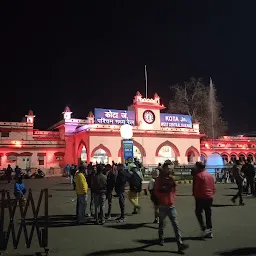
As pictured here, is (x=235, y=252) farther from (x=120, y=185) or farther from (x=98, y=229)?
(x=120, y=185)

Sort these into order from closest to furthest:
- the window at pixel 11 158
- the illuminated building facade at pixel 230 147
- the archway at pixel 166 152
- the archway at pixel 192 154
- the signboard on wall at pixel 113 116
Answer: the window at pixel 11 158, the signboard on wall at pixel 113 116, the archway at pixel 166 152, the archway at pixel 192 154, the illuminated building facade at pixel 230 147

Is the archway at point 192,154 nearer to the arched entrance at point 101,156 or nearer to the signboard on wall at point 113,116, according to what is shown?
the signboard on wall at point 113,116

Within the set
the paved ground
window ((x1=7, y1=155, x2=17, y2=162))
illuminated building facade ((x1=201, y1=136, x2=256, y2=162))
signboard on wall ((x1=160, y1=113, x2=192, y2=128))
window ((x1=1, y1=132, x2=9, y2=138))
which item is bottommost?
the paved ground

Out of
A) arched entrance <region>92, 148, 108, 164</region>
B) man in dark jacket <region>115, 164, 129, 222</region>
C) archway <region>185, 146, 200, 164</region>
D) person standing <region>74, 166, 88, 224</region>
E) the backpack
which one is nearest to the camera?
person standing <region>74, 166, 88, 224</region>

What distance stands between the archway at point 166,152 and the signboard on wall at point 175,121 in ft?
9.53

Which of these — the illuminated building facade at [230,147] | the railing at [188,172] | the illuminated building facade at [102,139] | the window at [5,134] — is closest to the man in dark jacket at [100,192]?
the railing at [188,172]

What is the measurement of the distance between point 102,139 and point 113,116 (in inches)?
154

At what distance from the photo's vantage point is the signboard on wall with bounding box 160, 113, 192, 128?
4009 cm

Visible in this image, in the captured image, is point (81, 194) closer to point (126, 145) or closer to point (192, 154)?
point (126, 145)

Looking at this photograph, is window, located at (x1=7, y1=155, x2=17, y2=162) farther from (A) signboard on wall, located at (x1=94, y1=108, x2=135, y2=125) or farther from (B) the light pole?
(B) the light pole

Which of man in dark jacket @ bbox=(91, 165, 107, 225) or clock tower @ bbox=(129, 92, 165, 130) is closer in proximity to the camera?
man in dark jacket @ bbox=(91, 165, 107, 225)

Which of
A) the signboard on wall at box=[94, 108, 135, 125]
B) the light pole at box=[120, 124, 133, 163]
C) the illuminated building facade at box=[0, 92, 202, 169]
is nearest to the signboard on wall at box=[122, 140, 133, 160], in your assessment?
the light pole at box=[120, 124, 133, 163]

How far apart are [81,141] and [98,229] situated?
2794 cm

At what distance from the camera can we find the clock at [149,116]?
38.0 metres
